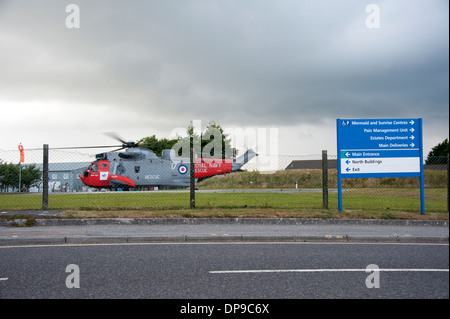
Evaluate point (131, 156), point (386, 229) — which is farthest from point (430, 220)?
point (131, 156)

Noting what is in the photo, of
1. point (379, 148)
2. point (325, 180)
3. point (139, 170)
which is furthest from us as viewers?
point (139, 170)

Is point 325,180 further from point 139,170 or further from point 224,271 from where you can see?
point 139,170

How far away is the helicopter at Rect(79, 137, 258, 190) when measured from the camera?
29.1 metres

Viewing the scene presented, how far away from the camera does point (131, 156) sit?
28.8 m

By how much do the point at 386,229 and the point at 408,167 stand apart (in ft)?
10.8

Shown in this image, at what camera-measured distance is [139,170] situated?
2967 centimetres

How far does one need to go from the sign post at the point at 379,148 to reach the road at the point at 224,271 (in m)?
4.62

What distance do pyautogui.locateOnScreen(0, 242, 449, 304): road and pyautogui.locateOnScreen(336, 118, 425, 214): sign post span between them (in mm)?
4618

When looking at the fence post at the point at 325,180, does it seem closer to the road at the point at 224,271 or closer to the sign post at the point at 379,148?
the sign post at the point at 379,148

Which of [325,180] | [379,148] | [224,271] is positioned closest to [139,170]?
[325,180]

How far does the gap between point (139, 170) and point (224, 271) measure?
2501cm

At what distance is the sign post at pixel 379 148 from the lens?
471 inches

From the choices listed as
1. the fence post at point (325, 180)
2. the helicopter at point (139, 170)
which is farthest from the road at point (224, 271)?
the helicopter at point (139, 170)

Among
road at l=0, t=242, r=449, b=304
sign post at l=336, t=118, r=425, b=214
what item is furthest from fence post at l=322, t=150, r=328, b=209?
road at l=0, t=242, r=449, b=304
